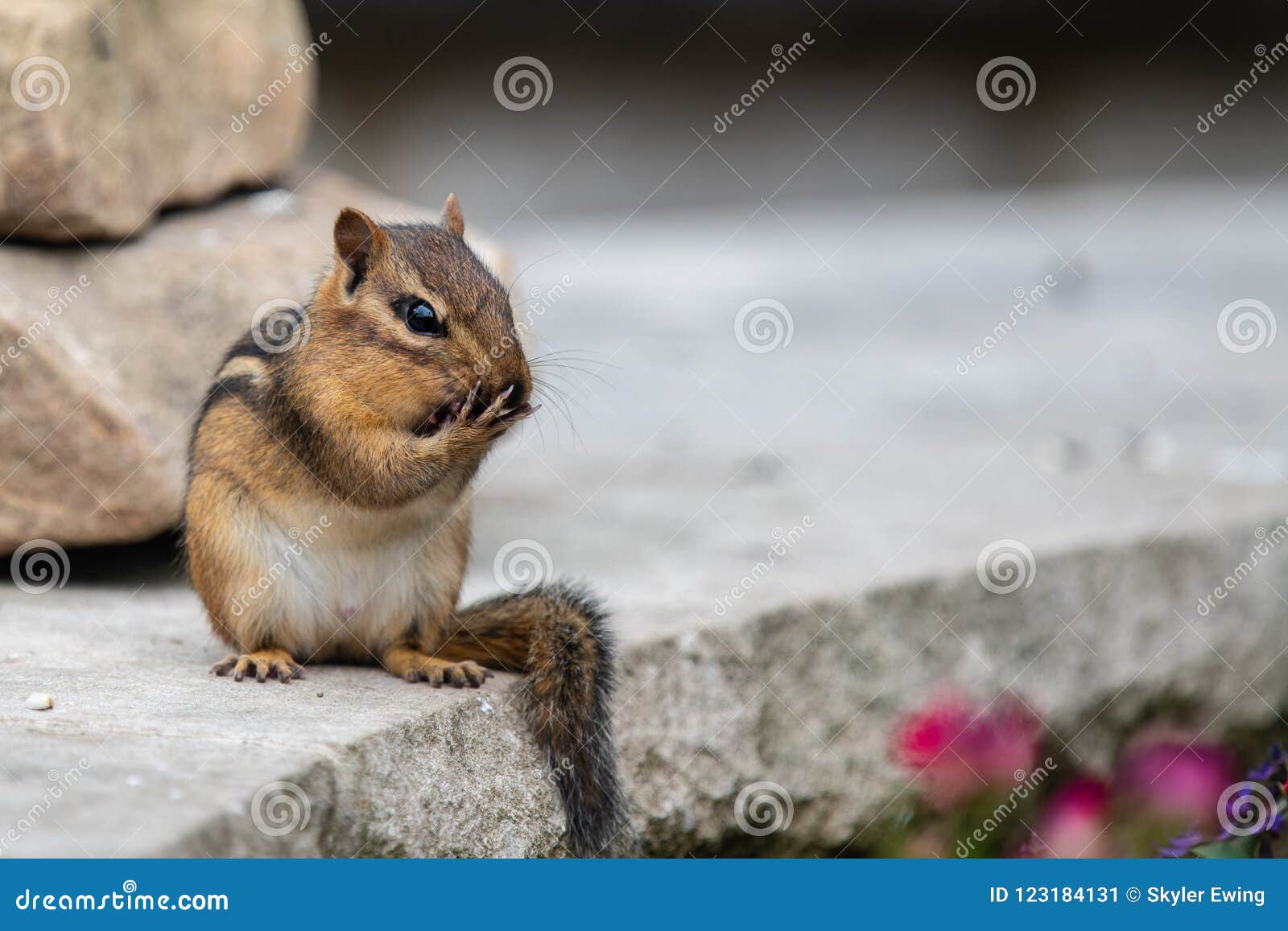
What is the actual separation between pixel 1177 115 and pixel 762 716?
8.13m

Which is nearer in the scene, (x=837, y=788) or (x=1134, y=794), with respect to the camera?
(x=837, y=788)

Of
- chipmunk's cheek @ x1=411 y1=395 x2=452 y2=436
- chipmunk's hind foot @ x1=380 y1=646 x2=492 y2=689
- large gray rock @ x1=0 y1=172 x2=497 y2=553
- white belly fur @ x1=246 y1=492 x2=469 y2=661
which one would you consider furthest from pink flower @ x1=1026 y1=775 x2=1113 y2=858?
large gray rock @ x1=0 y1=172 x2=497 y2=553

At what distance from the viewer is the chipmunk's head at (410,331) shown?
2.96 metres

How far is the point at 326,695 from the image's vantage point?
300cm

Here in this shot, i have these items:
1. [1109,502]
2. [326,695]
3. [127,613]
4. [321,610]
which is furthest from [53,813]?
[1109,502]

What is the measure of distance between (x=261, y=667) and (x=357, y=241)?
92 cm

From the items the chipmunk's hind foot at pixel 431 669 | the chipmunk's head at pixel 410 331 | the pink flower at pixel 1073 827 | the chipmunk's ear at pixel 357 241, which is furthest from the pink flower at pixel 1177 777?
the chipmunk's ear at pixel 357 241

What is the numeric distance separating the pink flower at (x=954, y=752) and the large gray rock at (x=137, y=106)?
8.90 ft

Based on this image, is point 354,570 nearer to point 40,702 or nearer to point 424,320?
point 424,320

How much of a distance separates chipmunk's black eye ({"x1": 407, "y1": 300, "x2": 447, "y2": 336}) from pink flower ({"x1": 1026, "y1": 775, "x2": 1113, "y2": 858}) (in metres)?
1.78

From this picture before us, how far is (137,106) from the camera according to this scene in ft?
14.6

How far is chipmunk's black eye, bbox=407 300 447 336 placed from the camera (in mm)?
2998

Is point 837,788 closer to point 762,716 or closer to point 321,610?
point 762,716

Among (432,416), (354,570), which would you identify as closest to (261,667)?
(354,570)
